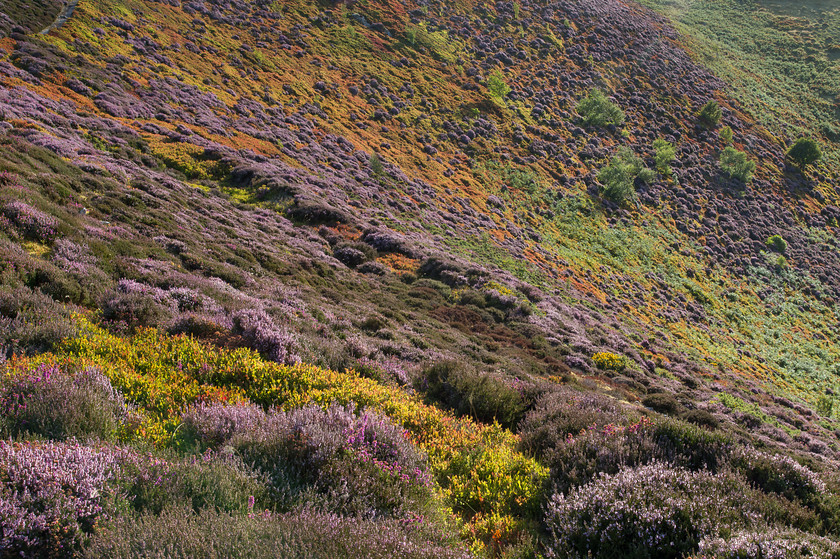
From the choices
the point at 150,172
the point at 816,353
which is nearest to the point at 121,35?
the point at 150,172

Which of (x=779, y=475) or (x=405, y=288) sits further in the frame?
(x=405, y=288)

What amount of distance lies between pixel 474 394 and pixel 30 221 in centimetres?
971

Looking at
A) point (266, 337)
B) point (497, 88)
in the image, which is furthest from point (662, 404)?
point (497, 88)

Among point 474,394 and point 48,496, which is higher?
point 48,496

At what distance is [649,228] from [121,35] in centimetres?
5745

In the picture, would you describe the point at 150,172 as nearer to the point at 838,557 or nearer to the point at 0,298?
the point at 0,298

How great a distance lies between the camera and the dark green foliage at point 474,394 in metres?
6.93

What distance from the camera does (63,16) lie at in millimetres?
33594

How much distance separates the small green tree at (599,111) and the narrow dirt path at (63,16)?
59100mm

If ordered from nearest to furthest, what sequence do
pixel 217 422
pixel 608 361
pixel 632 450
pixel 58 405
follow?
pixel 58 405
pixel 217 422
pixel 632 450
pixel 608 361

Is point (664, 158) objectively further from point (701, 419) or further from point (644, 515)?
point (644, 515)

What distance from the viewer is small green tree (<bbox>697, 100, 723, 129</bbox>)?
63281 millimetres

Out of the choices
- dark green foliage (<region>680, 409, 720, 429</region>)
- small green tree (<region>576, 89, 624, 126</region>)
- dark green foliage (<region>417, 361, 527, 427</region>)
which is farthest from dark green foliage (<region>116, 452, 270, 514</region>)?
small green tree (<region>576, 89, 624, 126</region>)

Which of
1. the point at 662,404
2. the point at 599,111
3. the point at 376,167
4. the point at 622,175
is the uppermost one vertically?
the point at 599,111
